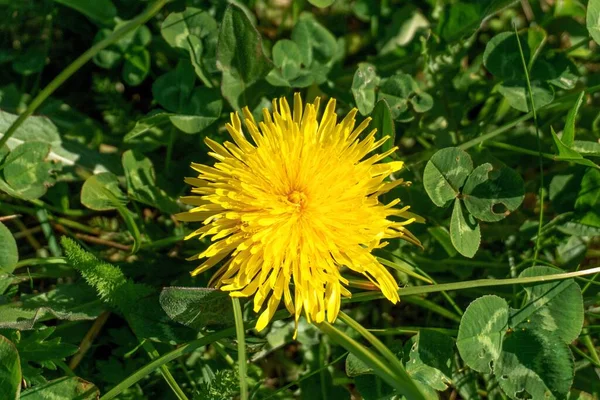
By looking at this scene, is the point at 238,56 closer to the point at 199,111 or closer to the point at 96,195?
the point at 199,111

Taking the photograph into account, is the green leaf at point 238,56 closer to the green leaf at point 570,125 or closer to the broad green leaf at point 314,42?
the broad green leaf at point 314,42

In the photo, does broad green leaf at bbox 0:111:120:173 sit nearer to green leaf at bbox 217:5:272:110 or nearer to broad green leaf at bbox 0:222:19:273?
broad green leaf at bbox 0:222:19:273

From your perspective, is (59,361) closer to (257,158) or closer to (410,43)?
(257,158)

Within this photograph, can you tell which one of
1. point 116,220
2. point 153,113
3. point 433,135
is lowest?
point 116,220

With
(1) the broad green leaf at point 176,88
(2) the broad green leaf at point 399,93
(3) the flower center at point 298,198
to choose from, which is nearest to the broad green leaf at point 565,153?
(2) the broad green leaf at point 399,93

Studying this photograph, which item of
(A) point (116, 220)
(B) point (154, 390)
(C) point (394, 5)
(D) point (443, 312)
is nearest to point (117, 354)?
(B) point (154, 390)

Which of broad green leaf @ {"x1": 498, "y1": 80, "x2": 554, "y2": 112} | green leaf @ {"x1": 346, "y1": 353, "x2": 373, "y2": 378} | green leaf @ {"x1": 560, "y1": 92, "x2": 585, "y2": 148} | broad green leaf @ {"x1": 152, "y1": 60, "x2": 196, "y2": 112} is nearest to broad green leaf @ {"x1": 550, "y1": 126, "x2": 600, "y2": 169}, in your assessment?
green leaf @ {"x1": 560, "y1": 92, "x2": 585, "y2": 148}

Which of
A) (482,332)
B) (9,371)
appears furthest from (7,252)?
(482,332)
